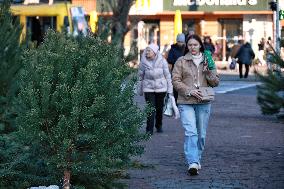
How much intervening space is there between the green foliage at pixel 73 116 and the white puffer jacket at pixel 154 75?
6.82 metres

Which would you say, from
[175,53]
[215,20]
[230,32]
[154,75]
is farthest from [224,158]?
[215,20]

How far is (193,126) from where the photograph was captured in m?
10.8

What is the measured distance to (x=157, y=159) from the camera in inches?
472

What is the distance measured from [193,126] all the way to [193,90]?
453mm

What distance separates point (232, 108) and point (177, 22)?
21.8m

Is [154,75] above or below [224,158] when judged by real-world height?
above

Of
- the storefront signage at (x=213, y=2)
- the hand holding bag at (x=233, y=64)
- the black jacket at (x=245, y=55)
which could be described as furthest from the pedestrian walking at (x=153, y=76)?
the storefront signage at (x=213, y=2)

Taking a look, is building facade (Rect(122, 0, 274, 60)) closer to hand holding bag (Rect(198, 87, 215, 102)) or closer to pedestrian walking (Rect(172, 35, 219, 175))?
pedestrian walking (Rect(172, 35, 219, 175))

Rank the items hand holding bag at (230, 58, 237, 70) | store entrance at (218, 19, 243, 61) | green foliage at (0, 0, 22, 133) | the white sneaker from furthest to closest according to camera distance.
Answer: store entrance at (218, 19, 243, 61) < hand holding bag at (230, 58, 237, 70) < the white sneaker < green foliage at (0, 0, 22, 133)

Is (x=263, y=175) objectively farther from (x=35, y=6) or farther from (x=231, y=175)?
(x=35, y=6)

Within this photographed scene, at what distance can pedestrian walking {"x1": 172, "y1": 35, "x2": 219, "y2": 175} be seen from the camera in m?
10.8

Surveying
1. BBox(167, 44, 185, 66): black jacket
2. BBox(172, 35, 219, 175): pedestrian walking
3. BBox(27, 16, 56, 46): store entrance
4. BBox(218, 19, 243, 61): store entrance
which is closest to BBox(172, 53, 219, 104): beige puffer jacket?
BBox(172, 35, 219, 175): pedestrian walking

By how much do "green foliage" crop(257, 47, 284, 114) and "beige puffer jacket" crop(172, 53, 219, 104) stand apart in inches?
232

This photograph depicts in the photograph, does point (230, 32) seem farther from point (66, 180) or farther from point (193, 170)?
point (66, 180)
